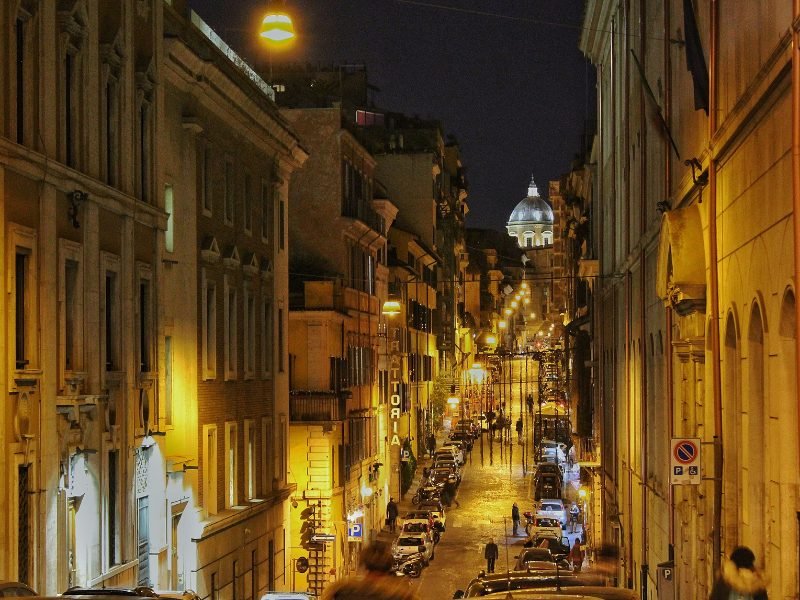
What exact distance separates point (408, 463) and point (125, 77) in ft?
167

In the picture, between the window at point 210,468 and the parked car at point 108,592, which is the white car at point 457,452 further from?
the parked car at point 108,592

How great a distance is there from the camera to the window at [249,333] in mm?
37812

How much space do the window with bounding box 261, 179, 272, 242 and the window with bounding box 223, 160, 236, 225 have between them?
12.1 ft

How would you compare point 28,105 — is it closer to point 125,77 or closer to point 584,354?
point 125,77

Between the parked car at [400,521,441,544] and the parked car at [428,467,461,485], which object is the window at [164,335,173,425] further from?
the parked car at [428,467,461,485]

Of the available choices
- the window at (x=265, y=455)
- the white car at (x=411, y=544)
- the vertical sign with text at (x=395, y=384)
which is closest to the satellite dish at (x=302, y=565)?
the white car at (x=411, y=544)

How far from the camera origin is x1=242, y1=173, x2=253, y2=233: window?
124ft

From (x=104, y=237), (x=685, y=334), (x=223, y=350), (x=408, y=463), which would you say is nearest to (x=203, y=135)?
(x=223, y=350)

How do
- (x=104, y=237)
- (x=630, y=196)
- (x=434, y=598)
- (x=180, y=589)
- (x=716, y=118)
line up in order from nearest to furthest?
(x=716, y=118) → (x=104, y=237) → (x=180, y=589) → (x=630, y=196) → (x=434, y=598)

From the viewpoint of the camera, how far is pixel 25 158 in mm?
20906

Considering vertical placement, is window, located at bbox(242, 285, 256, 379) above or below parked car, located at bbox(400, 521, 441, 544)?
above

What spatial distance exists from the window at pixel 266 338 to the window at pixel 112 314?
14049 millimetres

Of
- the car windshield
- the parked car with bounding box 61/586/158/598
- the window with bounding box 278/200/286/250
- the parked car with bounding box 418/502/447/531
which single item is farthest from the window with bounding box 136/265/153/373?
the parked car with bounding box 418/502/447/531

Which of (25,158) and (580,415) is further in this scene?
(580,415)
